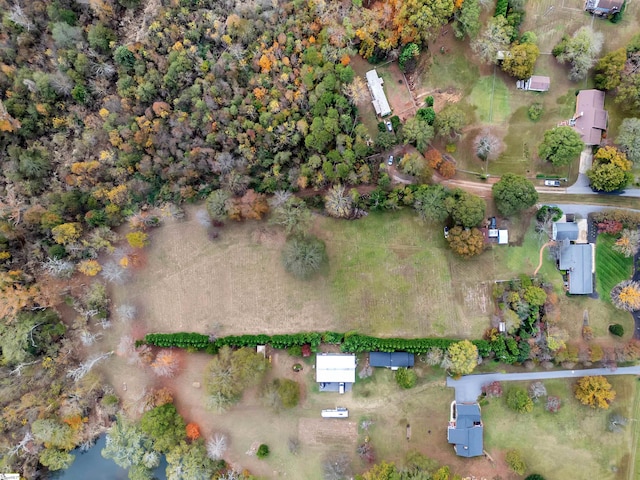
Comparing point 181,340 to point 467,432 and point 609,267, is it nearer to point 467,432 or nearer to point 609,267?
point 467,432

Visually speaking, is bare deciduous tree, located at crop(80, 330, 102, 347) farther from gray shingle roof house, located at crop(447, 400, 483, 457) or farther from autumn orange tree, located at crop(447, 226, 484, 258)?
autumn orange tree, located at crop(447, 226, 484, 258)

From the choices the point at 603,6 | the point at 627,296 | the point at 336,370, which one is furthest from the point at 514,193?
the point at 336,370

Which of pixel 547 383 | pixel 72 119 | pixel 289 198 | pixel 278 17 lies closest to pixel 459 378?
pixel 547 383

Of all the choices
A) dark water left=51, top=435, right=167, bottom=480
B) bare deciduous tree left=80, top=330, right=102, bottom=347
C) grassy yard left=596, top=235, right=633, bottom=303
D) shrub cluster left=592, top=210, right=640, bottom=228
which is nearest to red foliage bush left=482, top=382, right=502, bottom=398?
grassy yard left=596, top=235, right=633, bottom=303

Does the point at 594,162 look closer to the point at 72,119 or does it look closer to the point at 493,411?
the point at 493,411

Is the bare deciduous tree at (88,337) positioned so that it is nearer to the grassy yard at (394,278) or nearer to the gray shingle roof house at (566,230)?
the grassy yard at (394,278)

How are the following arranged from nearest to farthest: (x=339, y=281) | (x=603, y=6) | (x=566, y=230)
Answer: (x=603, y=6) → (x=566, y=230) → (x=339, y=281)
